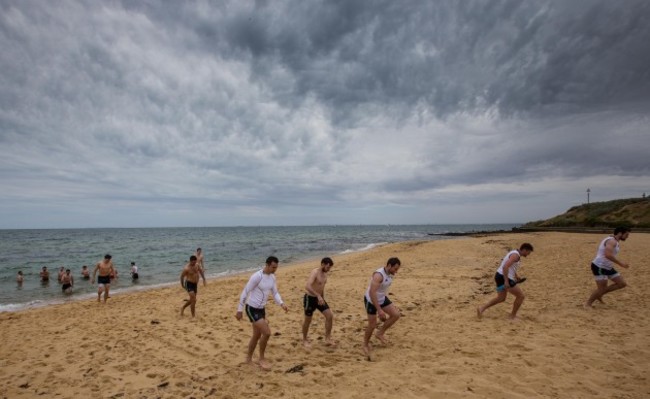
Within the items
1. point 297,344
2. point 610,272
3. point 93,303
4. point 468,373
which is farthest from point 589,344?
point 93,303

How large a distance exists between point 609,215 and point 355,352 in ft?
212

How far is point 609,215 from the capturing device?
5347 centimetres

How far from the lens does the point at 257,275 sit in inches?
233

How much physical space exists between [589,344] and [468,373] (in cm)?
268

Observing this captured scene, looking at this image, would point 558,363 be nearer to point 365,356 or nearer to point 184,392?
point 365,356

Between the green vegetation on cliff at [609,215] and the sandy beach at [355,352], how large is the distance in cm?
4856

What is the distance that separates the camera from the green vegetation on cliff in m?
46.9

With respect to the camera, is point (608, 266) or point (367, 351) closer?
point (367, 351)

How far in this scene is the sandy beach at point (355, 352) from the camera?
4.89 m

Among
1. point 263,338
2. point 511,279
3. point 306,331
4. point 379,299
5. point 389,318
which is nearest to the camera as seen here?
point 263,338

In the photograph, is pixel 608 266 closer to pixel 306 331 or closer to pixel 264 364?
pixel 306 331

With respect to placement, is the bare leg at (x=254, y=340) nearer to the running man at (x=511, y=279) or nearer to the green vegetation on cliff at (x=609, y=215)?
the running man at (x=511, y=279)

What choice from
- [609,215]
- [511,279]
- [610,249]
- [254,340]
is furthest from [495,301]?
[609,215]

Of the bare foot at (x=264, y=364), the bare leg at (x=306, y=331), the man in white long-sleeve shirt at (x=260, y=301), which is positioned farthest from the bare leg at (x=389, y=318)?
the bare foot at (x=264, y=364)
